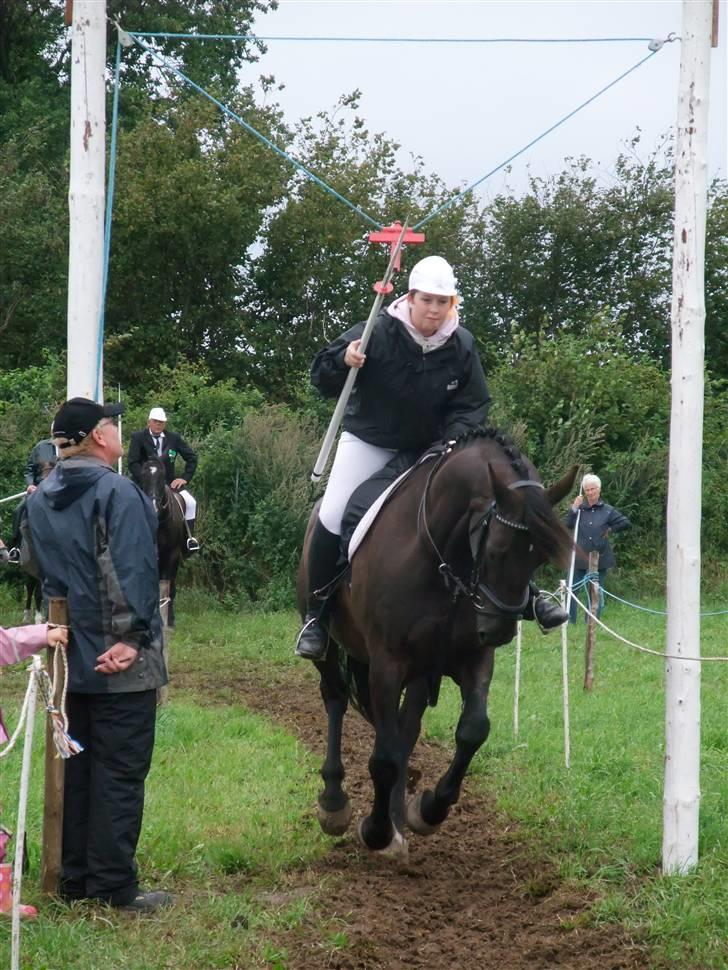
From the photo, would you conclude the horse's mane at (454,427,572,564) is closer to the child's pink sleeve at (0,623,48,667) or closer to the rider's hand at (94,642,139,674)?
the rider's hand at (94,642,139,674)

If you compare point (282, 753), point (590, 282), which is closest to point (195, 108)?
point (590, 282)

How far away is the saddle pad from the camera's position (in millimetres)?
6547

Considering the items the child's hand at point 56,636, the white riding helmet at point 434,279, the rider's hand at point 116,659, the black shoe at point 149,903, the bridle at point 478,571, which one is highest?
the white riding helmet at point 434,279

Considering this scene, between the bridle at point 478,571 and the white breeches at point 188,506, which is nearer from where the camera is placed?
the bridle at point 478,571

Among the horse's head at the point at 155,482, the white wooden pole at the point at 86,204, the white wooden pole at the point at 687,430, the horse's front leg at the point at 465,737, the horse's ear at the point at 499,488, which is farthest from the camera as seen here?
the horse's head at the point at 155,482

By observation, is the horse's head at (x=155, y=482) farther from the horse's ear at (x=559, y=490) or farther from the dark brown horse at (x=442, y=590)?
the horse's ear at (x=559, y=490)

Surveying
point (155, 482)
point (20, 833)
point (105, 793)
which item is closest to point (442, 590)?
point (105, 793)

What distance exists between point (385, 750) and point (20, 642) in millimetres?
2066

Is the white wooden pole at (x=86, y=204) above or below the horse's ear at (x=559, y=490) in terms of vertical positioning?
above

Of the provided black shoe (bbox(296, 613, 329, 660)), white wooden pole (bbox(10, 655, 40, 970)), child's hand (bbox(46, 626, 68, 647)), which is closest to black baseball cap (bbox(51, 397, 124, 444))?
child's hand (bbox(46, 626, 68, 647))

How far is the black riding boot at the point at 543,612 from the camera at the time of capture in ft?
20.1

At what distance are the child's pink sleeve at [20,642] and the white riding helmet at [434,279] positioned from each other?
2.58m

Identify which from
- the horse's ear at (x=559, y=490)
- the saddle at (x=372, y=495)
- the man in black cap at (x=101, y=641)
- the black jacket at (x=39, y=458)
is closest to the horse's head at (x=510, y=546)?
the horse's ear at (x=559, y=490)

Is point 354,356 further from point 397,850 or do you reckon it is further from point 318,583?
point 397,850
